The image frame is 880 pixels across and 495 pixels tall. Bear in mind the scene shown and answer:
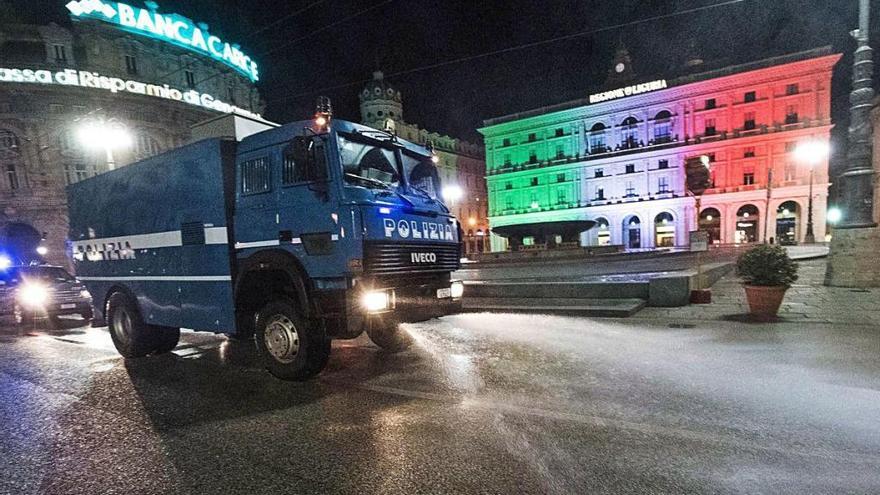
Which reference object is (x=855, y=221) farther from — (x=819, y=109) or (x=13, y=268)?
(x=819, y=109)

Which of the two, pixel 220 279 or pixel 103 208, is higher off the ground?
pixel 103 208

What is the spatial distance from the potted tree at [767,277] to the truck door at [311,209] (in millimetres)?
8150

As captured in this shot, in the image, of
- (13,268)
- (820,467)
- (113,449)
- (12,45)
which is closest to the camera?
(820,467)

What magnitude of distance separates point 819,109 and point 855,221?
52140mm

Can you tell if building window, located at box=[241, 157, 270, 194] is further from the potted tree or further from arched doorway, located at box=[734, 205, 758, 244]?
arched doorway, located at box=[734, 205, 758, 244]

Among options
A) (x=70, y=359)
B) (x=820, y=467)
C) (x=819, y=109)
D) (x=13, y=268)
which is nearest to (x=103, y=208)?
(x=70, y=359)

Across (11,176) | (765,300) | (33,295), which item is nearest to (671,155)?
(765,300)

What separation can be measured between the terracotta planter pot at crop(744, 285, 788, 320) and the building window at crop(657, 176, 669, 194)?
5331cm

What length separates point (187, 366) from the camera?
6.87 meters

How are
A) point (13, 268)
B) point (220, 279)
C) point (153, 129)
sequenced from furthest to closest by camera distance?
1. point (153, 129)
2. point (13, 268)
3. point (220, 279)

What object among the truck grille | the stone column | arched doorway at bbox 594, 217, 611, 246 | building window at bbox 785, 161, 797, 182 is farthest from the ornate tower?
the truck grille

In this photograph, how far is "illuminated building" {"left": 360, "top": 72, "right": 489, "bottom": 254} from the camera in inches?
2869

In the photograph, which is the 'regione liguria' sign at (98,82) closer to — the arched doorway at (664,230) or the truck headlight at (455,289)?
the truck headlight at (455,289)

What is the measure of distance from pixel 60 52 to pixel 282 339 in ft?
161
